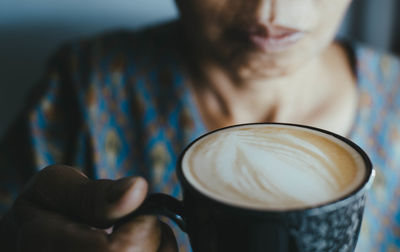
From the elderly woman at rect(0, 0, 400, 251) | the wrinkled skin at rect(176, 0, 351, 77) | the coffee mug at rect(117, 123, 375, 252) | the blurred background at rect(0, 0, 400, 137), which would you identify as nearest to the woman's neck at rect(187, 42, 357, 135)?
the elderly woman at rect(0, 0, 400, 251)

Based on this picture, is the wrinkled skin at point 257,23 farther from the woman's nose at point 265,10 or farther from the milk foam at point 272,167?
the milk foam at point 272,167

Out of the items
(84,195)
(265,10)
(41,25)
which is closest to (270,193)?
(84,195)

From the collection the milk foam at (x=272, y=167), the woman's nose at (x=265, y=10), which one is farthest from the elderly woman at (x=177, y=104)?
the milk foam at (x=272, y=167)

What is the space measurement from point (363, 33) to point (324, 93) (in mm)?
544

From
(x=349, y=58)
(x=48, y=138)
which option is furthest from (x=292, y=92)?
(x=48, y=138)

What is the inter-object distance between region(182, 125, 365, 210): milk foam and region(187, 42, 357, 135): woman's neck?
448 millimetres

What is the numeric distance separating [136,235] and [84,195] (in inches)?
2.8

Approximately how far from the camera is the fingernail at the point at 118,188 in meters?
0.39

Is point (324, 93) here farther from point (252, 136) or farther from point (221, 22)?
point (252, 136)

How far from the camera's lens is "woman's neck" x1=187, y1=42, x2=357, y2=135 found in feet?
3.01

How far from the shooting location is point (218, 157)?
42 centimetres

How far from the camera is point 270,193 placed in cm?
36

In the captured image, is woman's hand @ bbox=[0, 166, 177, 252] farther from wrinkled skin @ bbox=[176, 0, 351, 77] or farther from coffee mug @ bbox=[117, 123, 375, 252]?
wrinkled skin @ bbox=[176, 0, 351, 77]

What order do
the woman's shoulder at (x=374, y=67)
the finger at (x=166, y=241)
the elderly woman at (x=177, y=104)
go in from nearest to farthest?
the finger at (x=166, y=241) → the elderly woman at (x=177, y=104) → the woman's shoulder at (x=374, y=67)
